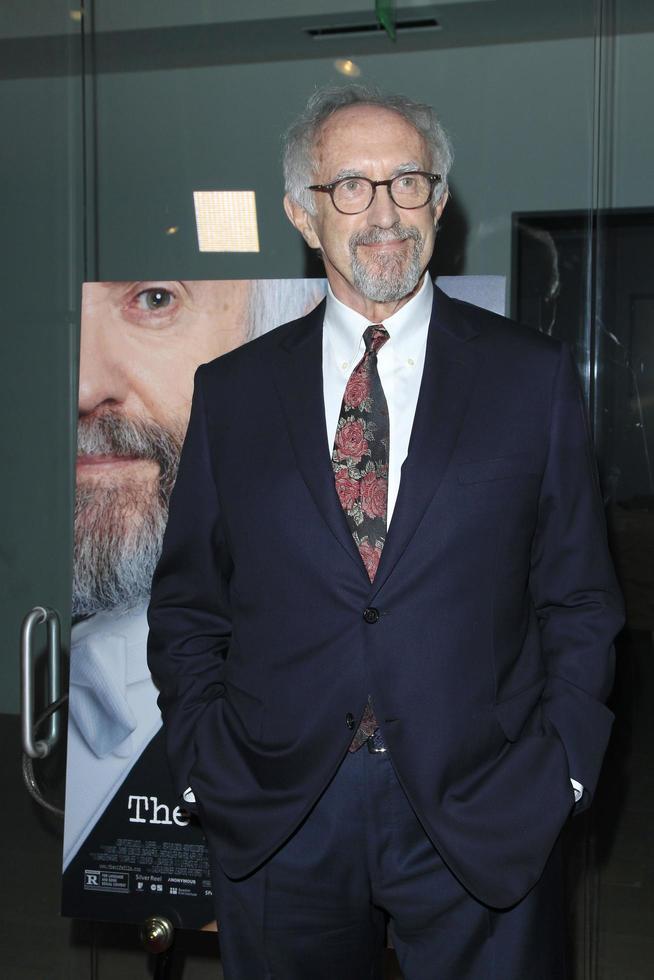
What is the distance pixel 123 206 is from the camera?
8.80 feet

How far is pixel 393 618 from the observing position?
1.62 meters

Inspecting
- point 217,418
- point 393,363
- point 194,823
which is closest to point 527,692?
point 393,363

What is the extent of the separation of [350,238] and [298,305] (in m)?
0.51

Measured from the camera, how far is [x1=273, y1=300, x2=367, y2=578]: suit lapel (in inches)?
65.5

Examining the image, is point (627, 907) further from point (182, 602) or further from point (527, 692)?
point (182, 602)

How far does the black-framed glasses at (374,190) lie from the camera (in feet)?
5.75

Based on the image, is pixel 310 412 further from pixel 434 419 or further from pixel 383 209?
pixel 383 209

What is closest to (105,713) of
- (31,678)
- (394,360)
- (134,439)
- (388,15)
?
(31,678)

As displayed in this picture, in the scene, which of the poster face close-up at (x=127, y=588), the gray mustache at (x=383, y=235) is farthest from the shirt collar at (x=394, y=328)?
the poster face close-up at (x=127, y=588)

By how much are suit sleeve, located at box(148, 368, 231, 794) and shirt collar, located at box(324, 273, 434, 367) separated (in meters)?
0.27

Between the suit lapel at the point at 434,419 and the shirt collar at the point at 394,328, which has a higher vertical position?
the shirt collar at the point at 394,328

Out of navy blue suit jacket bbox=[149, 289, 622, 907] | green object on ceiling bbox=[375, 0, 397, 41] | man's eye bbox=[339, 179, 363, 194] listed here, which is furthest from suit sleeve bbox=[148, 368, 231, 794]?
green object on ceiling bbox=[375, 0, 397, 41]

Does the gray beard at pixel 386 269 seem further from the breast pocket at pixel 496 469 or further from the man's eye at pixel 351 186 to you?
the breast pocket at pixel 496 469

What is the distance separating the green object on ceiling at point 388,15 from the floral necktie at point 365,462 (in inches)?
46.0
